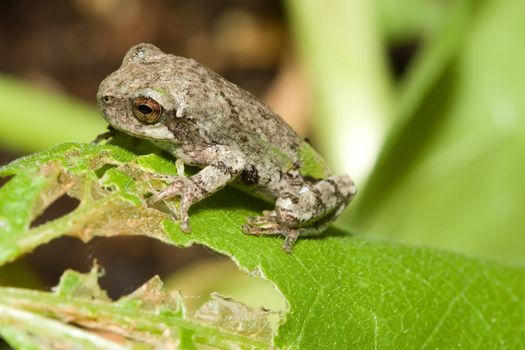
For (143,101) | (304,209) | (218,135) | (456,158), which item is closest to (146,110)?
(143,101)

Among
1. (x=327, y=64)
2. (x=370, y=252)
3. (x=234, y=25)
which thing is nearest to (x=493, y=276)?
(x=370, y=252)

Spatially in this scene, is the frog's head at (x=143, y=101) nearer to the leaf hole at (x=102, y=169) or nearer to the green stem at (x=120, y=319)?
the leaf hole at (x=102, y=169)

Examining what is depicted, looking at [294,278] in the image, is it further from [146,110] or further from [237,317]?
[146,110]

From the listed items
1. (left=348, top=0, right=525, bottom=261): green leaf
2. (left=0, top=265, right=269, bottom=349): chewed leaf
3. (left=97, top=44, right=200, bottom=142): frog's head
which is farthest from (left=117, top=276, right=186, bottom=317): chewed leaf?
(left=348, top=0, right=525, bottom=261): green leaf

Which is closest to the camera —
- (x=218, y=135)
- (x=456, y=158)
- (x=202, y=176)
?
(x=202, y=176)

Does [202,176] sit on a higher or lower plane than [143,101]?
lower

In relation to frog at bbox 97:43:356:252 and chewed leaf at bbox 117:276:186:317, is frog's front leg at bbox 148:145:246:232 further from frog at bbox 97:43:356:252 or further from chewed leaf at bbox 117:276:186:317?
chewed leaf at bbox 117:276:186:317
